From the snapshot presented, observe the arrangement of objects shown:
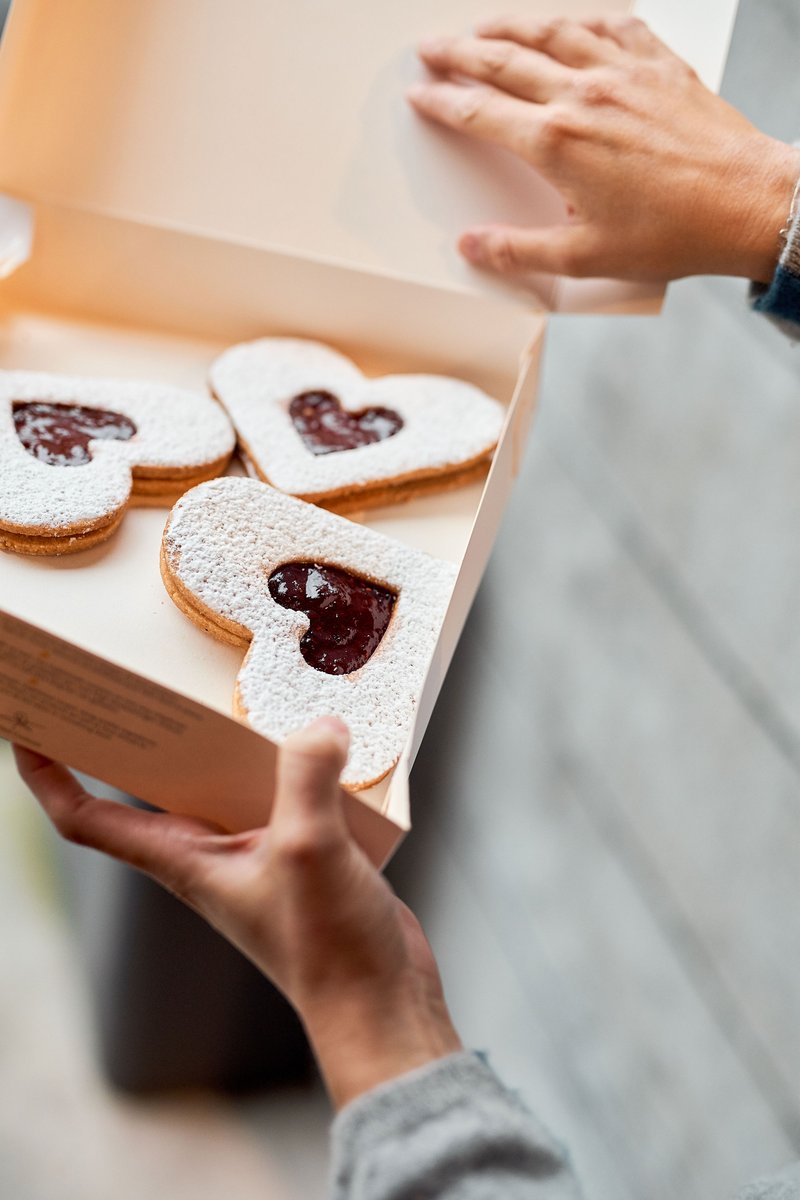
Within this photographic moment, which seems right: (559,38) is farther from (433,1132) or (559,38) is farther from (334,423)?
(433,1132)

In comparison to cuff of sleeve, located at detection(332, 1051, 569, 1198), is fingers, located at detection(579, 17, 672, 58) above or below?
above

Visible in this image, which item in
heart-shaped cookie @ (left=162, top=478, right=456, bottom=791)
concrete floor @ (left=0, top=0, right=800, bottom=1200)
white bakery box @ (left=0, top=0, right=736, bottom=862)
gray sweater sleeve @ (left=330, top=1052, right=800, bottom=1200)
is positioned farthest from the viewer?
concrete floor @ (left=0, top=0, right=800, bottom=1200)

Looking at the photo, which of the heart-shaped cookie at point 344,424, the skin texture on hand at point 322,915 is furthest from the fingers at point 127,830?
the heart-shaped cookie at point 344,424

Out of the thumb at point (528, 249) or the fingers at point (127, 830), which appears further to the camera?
the thumb at point (528, 249)

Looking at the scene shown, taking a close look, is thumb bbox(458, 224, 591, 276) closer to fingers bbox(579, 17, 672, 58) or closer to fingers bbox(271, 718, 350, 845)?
fingers bbox(579, 17, 672, 58)

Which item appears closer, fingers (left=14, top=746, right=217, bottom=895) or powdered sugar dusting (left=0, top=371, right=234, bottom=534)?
fingers (left=14, top=746, right=217, bottom=895)

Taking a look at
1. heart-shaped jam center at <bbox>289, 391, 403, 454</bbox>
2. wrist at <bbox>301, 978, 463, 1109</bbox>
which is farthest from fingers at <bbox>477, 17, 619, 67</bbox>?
wrist at <bbox>301, 978, 463, 1109</bbox>

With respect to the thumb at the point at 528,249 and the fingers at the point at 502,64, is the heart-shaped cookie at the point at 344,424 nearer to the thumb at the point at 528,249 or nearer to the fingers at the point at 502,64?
the thumb at the point at 528,249
